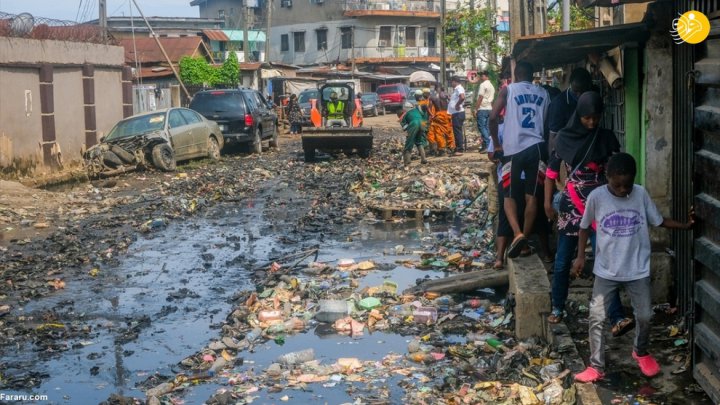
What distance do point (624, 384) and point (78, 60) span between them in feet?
69.5

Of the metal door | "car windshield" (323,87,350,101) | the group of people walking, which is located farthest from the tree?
the metal door

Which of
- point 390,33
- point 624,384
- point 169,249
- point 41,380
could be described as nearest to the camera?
point 624,384

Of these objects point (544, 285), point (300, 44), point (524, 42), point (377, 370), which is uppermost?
point (300, 44)

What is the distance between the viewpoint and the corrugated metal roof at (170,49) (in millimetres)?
48000

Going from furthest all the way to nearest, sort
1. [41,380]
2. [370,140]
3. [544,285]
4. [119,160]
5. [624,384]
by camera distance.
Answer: [370,140] → [119,160] → [544,285] → [41,380] → [624,384]

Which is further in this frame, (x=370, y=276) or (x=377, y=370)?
(x=370, y=276)

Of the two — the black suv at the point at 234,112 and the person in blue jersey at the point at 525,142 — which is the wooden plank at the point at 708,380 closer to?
the person in blue jersey at the point at 525,142

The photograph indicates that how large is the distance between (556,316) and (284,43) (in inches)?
2826

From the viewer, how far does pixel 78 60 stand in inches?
942

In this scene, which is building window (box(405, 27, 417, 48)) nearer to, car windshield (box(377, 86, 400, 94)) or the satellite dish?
car windshield (box(377, 86, 400, 94))

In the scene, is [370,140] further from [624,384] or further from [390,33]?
[390,33]

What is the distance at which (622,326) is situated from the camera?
19.4ft

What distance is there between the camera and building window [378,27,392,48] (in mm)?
72562

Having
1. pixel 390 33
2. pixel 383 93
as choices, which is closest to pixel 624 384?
pixel 383 93
